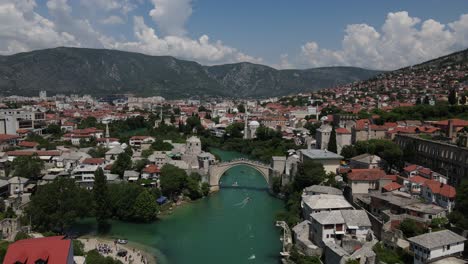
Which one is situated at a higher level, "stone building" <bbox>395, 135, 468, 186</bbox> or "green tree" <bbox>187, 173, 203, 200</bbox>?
"stone building" <bbox>395, 135, 468, 186</bbox>

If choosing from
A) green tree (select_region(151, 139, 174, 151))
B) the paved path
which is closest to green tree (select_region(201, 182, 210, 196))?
green tree (select_region(151, 139, 174, 151))

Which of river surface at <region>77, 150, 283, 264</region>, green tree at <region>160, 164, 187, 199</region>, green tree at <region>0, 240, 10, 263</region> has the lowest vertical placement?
river surface at <region>77, 150, 283, 264</region>

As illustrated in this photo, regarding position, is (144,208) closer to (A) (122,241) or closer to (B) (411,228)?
(A) (122,241)

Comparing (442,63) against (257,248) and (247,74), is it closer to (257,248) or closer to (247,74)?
(257,248)

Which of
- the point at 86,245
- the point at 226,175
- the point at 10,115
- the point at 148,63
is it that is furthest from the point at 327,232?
the point at 148,63

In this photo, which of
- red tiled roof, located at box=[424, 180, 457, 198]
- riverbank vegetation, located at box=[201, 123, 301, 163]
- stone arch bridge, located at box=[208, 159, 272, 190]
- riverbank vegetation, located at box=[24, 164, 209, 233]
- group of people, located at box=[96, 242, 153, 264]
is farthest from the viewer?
riverbank vegetation, located at box=[201, 123, 301, 163]

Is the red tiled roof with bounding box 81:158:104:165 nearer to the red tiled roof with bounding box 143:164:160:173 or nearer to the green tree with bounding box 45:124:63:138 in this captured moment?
the red tiled roof with bounding box 143:164:160:173

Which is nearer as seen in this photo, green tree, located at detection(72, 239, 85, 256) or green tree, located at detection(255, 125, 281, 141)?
green tree, located at detection(72, 239, 85, 256)
